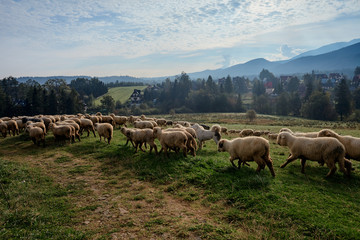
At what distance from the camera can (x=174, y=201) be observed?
26.3 feet

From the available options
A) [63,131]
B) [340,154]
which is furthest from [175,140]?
[63,131]

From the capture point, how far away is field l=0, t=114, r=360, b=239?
615 cm

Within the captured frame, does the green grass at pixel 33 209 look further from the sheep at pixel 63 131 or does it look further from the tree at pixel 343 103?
the tree at pixel 343 103

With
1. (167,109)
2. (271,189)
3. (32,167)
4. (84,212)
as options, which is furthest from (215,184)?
(167,109)

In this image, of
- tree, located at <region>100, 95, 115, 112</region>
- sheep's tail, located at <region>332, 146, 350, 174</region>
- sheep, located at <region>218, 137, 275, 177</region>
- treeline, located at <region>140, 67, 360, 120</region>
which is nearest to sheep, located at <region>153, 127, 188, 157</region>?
sheep, located at <region>218, 137, 275, 177</region>

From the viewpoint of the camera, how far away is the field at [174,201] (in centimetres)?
615

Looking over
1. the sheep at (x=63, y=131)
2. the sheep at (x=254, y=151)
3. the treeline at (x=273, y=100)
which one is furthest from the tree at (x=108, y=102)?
the sheep at (x=254, y=151)

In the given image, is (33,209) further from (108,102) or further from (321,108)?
(108,102)

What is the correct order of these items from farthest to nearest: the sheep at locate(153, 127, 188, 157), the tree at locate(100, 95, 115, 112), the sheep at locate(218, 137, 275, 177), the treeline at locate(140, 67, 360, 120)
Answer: the tree at locate(100, 95, 115, 112) → the treeline at locate(140, 67, 360, 120) → the sheep at locate(153, 127, 188, 157) → the sheep at locate(218, 137, 275, 177)

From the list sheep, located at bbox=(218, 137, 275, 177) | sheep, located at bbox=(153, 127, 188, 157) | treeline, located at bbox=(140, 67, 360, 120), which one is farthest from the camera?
treeline, located at bbox=(140, 67, 360, 120)

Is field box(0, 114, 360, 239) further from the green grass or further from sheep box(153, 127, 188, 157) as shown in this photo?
sheep box(153, 127, 188, 157)

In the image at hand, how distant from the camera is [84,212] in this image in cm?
729

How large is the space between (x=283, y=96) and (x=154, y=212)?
3901 inches

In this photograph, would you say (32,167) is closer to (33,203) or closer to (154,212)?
(33,203)
